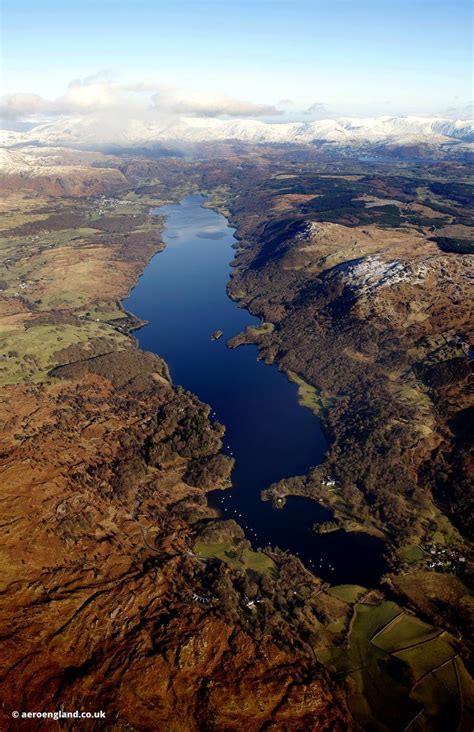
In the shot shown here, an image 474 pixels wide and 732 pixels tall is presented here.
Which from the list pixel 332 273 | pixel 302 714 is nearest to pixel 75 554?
pixel 302 714

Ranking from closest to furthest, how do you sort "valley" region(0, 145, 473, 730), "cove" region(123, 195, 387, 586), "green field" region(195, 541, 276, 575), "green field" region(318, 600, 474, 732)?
"green field" region(318, 600, 474, 732)
"valley" region(0, 145, 473, 730)
"green field" region(195, 541, 276, 575)
"cove" region(123, 195, 387, 586)

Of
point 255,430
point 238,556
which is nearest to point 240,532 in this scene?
point 238,556

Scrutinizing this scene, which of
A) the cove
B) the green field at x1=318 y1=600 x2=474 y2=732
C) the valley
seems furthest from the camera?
the cove

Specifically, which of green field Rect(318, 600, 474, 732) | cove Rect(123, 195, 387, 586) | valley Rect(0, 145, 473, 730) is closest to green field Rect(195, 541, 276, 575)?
valley Rect(0, 145, 473, 730)

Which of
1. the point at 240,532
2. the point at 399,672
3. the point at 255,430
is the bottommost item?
the point at 399,672

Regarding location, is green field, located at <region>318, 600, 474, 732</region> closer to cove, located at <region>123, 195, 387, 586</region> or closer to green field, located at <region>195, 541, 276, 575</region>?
cove, located at <region>123, 195, 387, 586</region>

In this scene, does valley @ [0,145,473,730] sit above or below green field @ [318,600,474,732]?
above

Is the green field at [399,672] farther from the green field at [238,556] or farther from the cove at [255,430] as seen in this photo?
the green field at [238,556]

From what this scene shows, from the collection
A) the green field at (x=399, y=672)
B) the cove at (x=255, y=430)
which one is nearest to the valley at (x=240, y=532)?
the green field at (x=399, y=672)

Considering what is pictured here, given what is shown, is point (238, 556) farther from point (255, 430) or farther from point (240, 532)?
point (255, 430)
